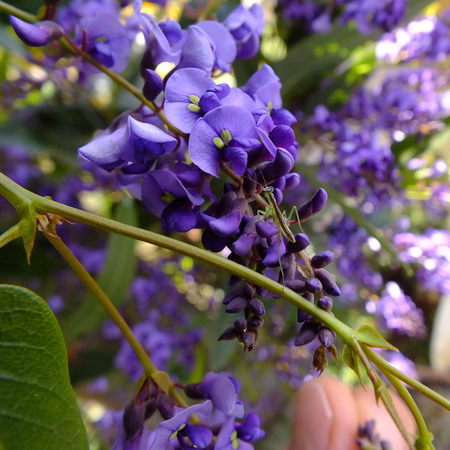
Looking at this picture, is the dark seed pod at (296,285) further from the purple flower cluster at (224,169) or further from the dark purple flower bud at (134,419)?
the dark purple flower bud at (134,419)

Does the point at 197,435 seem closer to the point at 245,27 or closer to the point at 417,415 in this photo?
the point at 417,415

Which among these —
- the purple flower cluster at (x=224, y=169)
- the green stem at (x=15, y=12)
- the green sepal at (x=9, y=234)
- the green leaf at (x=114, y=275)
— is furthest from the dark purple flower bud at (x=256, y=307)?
the green leaf at (x=114, y=275)

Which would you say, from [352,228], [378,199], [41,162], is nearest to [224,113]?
[378,199]

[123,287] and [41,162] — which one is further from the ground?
[123,287]

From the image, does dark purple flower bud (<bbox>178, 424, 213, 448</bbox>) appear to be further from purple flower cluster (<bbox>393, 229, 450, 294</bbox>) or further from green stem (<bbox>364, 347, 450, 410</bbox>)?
purple flower cluster (<bbox>393, 229, 450, 294</bbox>)

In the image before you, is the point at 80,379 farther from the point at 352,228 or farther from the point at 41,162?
the point at 352,228
